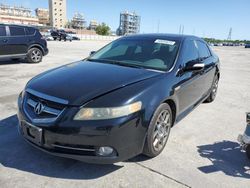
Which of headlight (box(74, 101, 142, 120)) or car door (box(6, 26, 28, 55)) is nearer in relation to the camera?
headlight (box(74, 101, 142, 120))

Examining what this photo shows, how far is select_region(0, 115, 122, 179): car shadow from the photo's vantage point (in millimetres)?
2768

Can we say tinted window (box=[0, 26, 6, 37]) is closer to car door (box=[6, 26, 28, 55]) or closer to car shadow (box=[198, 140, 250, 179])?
car door (box=[6, 26, 28, 55])

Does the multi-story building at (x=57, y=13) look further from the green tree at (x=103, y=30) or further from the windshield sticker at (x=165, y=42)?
the windshield sticker at (x=165, y=42)

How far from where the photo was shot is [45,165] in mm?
2896

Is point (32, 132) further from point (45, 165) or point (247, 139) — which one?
point (247, 139)

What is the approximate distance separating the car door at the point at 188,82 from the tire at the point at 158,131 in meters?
0.43

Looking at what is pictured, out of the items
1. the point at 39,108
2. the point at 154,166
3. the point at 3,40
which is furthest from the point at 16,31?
the point at 154,166

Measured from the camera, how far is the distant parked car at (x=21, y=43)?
376 inches

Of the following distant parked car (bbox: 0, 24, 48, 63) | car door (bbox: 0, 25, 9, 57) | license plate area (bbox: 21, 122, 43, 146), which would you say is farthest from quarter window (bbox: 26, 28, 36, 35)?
license plate area (bbox: 21, 122, 43, 146)

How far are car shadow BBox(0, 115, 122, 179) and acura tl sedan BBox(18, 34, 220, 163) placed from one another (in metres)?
0.32

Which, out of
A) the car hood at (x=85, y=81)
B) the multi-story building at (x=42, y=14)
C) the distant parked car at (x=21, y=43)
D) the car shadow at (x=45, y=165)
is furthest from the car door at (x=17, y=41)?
the multi-story building at (x=42, y=14)

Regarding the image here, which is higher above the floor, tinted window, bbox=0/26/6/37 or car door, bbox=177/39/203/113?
tinted window, bbox=0/26/6/37

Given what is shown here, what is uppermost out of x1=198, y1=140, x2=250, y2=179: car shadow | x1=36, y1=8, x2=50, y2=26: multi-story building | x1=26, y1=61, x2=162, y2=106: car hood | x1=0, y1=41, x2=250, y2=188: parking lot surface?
x1=36, y1=8, x2=50, y2=26: multi-story building

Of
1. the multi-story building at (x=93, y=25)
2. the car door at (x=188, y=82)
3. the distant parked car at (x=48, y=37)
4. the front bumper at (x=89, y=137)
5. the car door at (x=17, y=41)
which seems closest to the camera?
the front bumper at (x=89, y=137)
